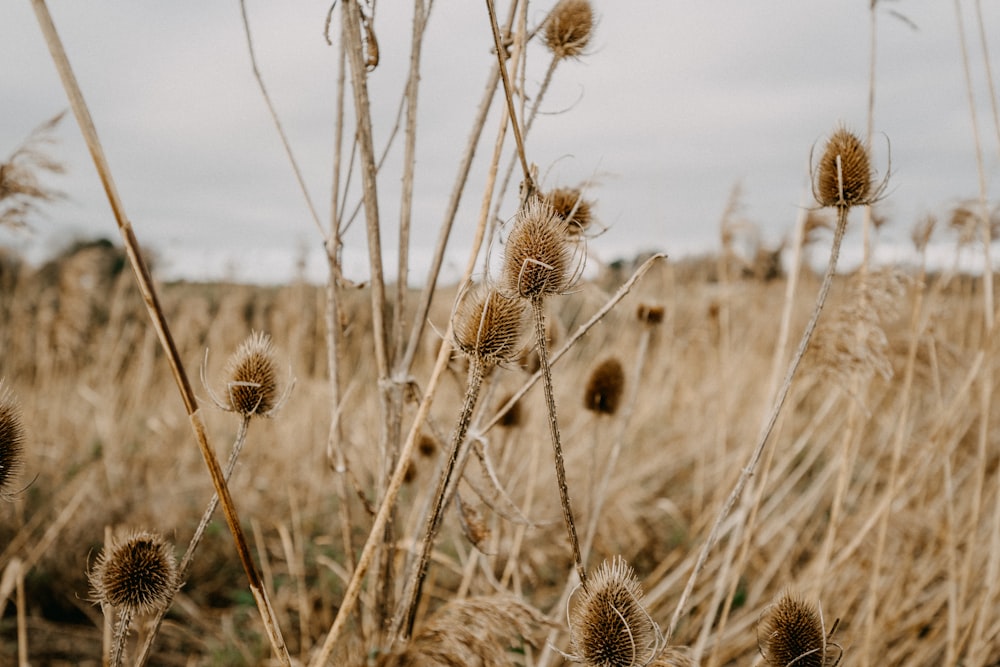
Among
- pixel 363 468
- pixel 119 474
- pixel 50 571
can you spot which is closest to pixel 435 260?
pixel 363 468

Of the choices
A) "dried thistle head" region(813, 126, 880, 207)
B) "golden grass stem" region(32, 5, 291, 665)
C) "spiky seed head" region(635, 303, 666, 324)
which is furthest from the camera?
"spiky seed head" region(635, 303, 666, 324)

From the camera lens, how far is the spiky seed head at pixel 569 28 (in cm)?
138

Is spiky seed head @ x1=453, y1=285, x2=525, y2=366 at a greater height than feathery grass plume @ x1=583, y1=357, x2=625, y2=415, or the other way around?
spiky seed head @ x1=453, y1=285, x2=525, y2=366

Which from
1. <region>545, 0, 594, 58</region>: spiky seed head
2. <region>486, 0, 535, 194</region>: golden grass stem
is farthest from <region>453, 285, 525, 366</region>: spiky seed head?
<region>545, 0, 594, 58</region>: spiky seed head

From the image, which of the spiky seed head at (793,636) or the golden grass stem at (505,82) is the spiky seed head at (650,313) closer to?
the golden grass stem at (505,82)

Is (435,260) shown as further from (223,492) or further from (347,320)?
(223,492)

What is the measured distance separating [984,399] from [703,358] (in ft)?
15.2

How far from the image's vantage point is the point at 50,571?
10.8 feet

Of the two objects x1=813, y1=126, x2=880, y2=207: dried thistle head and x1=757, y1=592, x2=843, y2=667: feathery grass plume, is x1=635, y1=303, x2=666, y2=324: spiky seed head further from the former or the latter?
x1=757, y1=592, x2=843, y2=667: feathery grass plume

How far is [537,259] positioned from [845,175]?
0.57 metres

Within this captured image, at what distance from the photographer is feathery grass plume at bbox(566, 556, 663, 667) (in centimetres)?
92

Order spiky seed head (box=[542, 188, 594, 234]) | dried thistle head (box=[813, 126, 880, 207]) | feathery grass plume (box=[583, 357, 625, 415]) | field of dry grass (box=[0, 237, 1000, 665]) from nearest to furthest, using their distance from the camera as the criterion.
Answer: dried thistle head (box=[813, 126, 880, 207]) → spiky seed head (box=[542, 188, 594, 234]) → field of dry grass (box=[0, 237, 1000, 665]) → feathery grass plume (box=[583, 357, 625, 415])

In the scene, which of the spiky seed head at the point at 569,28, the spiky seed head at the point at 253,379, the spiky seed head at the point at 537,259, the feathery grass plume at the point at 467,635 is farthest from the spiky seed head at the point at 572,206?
the feathery grass plume at the point at 467,635

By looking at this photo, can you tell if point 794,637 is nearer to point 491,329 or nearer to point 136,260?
point 491,329
